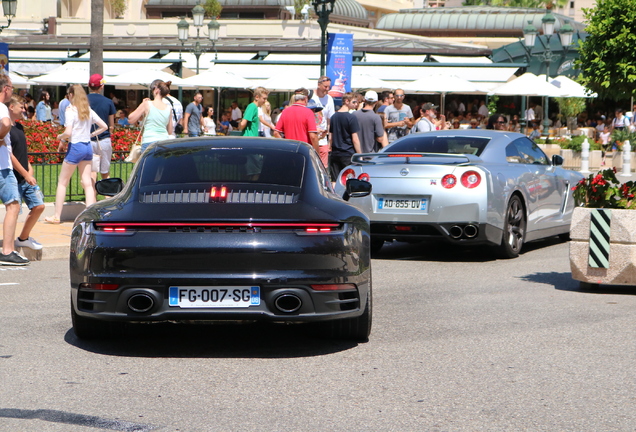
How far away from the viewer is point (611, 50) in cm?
1474

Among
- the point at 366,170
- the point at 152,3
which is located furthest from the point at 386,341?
the point at 152,3

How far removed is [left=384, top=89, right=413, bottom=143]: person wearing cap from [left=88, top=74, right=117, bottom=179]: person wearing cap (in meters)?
4.99

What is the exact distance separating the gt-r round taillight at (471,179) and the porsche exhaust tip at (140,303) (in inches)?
226

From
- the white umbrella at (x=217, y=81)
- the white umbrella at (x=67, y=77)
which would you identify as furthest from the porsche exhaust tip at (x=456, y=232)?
the white umbrella at (x=67, y=77)

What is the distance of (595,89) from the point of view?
16125 millimetres

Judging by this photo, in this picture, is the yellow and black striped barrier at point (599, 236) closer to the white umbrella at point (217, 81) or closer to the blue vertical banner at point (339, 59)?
the blue vertical banner at point (339, 59)

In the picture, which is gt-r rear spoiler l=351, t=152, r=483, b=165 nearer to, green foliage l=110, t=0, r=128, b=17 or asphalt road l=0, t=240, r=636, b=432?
asphalt road l=0, t=240, r=636, b=432

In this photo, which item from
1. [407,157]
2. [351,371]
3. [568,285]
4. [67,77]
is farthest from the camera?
[67,77]

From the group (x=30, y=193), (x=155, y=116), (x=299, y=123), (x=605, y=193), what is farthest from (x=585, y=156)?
(x=30, y=193)

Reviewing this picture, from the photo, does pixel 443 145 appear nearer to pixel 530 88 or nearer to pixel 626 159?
pixel 626 159

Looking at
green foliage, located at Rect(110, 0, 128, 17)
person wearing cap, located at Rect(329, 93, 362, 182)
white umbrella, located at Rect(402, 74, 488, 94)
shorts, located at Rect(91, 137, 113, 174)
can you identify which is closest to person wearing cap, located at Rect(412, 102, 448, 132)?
person wearing cap, located at Rect(329, 93, 362, 182)

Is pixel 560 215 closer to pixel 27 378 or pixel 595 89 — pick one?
pixel 595 89

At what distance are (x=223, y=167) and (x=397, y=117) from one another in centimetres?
1123

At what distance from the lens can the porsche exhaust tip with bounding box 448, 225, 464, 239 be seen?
11.4 m
